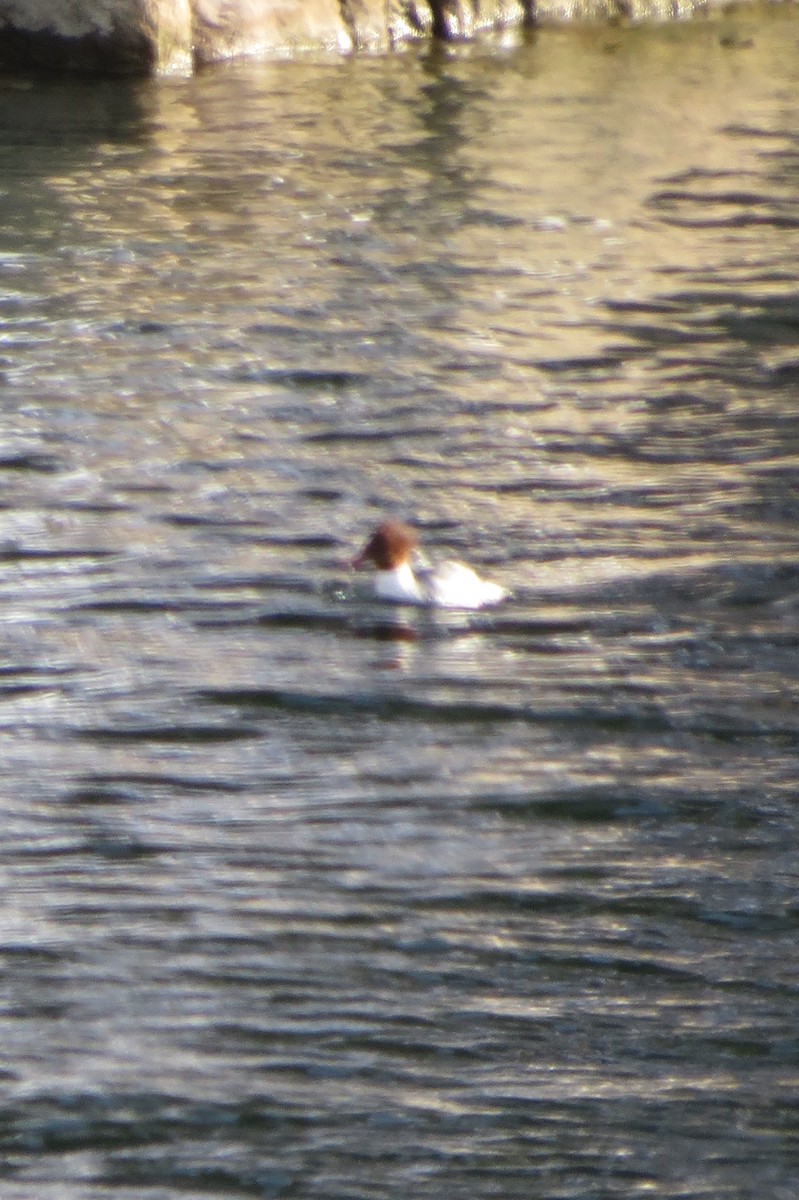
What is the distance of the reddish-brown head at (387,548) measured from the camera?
23.5 feet

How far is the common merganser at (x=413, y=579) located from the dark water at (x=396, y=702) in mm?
82

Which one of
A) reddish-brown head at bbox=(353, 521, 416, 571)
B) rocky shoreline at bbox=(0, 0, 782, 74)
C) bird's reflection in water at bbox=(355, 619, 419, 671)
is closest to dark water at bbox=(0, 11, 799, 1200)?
bird's reflection in water at bbox=(355, 619, 419, 671)

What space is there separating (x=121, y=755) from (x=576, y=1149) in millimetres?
2280

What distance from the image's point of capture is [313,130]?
14984 mm

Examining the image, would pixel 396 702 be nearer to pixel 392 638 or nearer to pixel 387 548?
pixel 392 638

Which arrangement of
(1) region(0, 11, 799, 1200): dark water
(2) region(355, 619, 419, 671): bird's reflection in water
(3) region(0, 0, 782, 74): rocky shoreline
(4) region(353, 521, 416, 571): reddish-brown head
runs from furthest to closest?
(3) region(0, 0, 782, 74): rocky shoreline → (4) region(353, 521, 416, 571): reddish-brown head → (2) region(355, 619, 419, 671): bird's reflection in water → (1) region(0, 11, 799, 1200): dark water

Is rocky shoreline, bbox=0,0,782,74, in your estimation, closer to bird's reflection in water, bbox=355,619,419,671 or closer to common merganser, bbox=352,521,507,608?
common merganser, bbox=352,521,507,608

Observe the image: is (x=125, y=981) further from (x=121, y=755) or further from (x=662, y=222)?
(x=662, y=222)

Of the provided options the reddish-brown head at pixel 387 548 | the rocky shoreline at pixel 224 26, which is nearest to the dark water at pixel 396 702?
the reddish-brown head at pixel 387 548

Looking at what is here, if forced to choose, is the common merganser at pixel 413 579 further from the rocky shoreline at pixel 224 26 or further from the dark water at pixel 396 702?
the rocky shoreline at pixel 224 26

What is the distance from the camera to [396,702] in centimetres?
650

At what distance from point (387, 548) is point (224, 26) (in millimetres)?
11610

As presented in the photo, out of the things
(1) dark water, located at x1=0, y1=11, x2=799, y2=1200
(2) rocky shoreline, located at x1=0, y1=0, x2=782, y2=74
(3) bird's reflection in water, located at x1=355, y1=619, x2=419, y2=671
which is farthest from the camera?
(2) rocky shoreline, located at x1=0, y1=0, x2=782, y2=74

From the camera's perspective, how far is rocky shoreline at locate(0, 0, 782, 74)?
1677 centimetres
